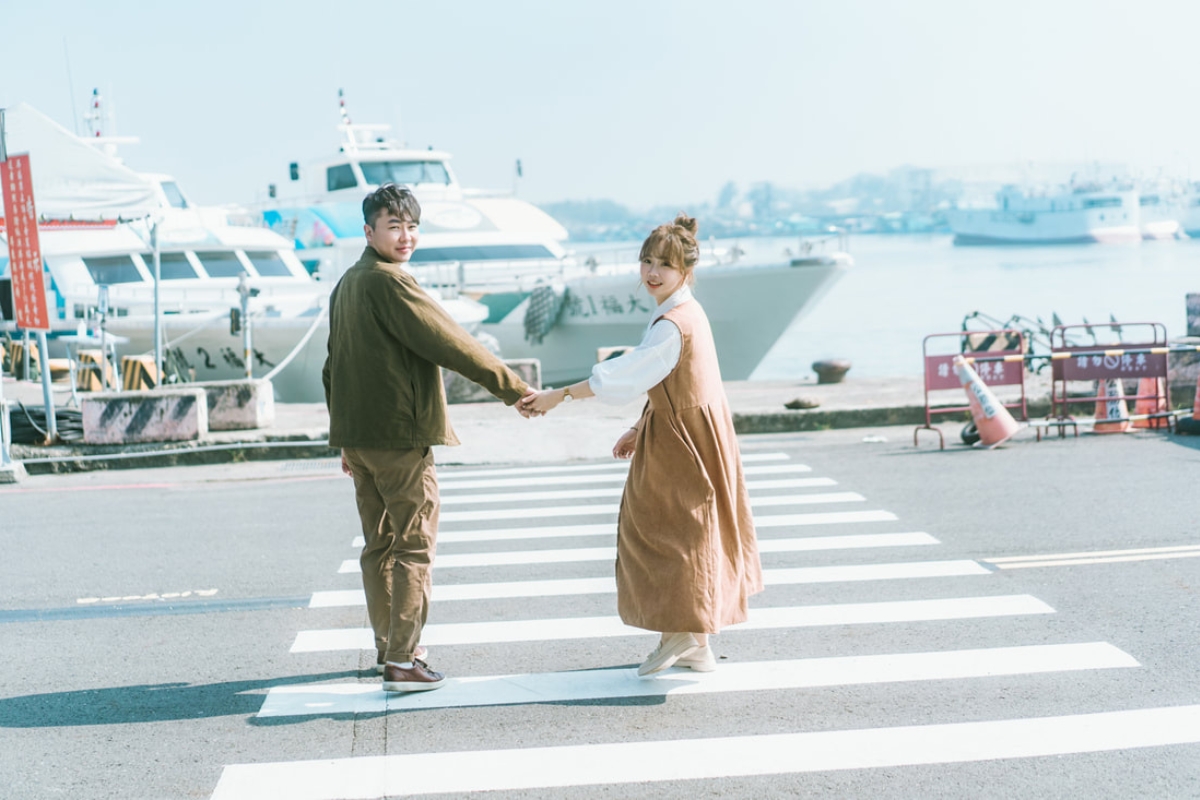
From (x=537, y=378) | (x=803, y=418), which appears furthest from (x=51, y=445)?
(x=803, y=418)

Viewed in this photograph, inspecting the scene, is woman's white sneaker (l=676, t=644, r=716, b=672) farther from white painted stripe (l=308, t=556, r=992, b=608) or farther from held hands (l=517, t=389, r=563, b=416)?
white painted stripe (l=308, t=556, r=992, b=608)

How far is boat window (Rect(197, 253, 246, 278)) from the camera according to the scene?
24312 mm

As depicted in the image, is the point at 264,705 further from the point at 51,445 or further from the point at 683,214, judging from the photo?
the point at 51,445

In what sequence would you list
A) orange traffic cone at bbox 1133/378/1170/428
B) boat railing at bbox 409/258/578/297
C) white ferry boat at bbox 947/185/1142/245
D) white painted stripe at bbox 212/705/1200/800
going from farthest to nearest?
white ferry boat at bbox 947/185/1142/245 → boat railing at bbox 409/258/578/297 → orange traffic cone at bbox 1133/378/1170/428 → white painted stripe at bbox 212/705/1200/800

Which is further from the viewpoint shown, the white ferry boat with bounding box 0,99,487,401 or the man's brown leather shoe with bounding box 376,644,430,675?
the white ferry boat with bounding box 0,99,487,401

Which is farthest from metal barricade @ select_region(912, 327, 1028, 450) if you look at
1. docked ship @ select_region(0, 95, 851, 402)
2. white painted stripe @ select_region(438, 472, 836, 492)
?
docked ship @ select_region(0, 95, 851, 402)

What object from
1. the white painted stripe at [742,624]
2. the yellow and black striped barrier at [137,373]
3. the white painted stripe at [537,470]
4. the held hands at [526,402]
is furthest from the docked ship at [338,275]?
the held hands at [526,402]

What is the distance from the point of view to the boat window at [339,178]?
3006 cm

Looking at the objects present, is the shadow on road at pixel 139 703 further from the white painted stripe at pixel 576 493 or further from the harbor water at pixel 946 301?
the harbor water at pixel 946 301

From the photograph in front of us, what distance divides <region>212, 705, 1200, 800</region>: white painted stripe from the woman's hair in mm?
1850

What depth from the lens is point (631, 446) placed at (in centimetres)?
543

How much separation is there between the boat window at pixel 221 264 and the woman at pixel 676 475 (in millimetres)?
20399

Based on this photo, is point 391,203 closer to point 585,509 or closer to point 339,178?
point 585,509

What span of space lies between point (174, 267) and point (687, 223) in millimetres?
20480
